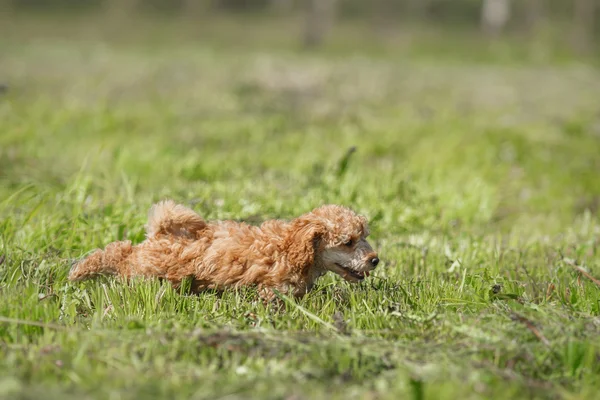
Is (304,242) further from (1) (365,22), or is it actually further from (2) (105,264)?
(1) (365,22)

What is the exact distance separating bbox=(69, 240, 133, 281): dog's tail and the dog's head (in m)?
0.94

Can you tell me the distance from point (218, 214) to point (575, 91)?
1185 centimetres

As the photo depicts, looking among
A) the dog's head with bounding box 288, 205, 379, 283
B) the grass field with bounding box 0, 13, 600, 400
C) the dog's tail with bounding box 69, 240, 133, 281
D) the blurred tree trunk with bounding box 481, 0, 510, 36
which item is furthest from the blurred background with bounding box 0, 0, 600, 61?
the dog's tail with bounding box 69, 240, 133, 281

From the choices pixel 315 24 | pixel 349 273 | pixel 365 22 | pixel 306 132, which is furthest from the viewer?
pixel 365 22

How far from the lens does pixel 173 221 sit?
4.12 meters

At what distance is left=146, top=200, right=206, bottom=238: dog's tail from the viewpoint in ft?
13.5

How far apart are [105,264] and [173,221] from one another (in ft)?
1.44

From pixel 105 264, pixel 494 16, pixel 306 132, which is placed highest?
pixel 494 16

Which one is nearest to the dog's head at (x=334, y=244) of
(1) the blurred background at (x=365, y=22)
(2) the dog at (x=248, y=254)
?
(2) the dog at (x=248, y=254)

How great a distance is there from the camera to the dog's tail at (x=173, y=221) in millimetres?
4113

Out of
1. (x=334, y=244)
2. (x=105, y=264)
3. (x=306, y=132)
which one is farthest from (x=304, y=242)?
(x=306, y=132)

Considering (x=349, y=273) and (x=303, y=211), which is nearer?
(x=349, y=273)

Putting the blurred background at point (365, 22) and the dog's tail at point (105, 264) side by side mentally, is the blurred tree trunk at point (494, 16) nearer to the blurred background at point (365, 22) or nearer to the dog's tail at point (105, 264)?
the blurred background at point (365, 22)

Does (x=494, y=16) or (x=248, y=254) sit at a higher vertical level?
(x=494, y=16)
